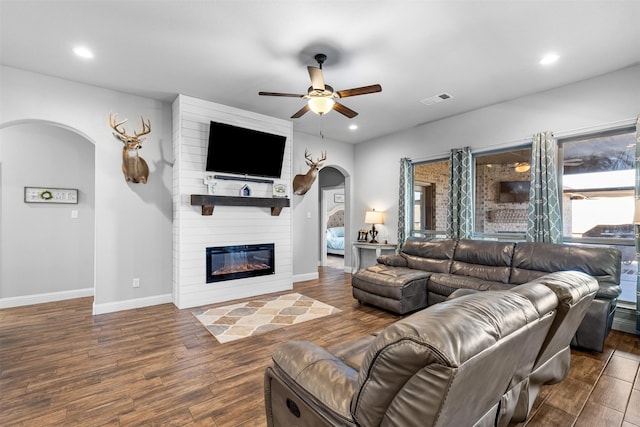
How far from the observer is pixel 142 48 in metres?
3.08

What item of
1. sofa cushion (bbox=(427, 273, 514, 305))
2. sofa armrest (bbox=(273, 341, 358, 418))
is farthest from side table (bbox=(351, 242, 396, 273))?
sofa armrest (bbox=(273, 341, 358, 418))

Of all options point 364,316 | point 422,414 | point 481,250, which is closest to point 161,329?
point 364,316

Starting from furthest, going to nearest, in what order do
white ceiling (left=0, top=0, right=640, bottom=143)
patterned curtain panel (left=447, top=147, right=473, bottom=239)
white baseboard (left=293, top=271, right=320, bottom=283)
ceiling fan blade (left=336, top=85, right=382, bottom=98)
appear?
white baseboard (left=293, top=271, right=320, bottom=283) → patterned curtain panel (left=447, top=147, right=473, bottom=239) → ceiling fan blade (left=336, top=85, right=382, bottom=98) → white ceiling (left=0, top=0, right=640, bottom=143)

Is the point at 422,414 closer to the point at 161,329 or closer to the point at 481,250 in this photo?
the point at 161,329

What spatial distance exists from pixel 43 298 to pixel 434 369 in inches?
229

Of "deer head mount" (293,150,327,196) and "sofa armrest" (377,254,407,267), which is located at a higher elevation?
"deer head mount" (293,150,327,196)

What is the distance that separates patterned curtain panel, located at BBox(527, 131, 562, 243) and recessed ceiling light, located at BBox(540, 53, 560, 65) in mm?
997

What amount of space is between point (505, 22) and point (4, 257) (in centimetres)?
669

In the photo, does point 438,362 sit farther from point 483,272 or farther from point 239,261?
point 239,261

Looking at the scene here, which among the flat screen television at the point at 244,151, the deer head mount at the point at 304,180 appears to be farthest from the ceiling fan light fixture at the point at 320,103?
the deer head mount at the point at 304,180

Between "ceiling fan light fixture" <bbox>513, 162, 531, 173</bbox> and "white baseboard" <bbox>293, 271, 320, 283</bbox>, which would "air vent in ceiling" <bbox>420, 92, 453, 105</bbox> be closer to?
"ceiling fan light fixture" <bbox>513, 162, 531, 173</bbox>

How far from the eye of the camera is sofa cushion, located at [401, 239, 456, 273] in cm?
446

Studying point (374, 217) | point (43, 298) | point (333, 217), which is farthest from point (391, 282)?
point (333, 217)

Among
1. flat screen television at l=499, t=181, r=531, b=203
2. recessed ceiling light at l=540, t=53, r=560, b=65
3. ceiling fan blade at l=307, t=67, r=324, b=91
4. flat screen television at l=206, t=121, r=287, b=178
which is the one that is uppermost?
recessed ceiling light at l=540, t=53, r=560, b=65
